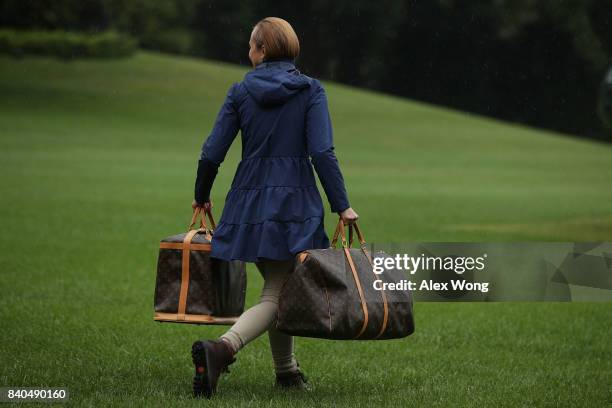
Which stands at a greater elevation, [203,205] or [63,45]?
[63,45]

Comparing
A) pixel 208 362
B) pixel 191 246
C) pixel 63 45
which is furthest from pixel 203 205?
pixel 63 45

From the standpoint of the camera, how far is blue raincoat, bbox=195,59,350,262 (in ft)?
18.2

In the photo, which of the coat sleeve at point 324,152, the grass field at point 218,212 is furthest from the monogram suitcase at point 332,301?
the grass field at point 218,212

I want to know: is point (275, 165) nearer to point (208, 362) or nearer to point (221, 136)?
point (221, 136)

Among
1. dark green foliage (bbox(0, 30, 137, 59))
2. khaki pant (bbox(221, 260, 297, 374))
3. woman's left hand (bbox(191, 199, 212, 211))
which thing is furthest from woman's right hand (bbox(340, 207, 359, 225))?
dark green foliage (bbox(0, 30, 137, 59))

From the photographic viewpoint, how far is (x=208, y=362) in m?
5.49

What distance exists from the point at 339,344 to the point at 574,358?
1.50 metres

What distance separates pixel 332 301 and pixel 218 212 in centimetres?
1310

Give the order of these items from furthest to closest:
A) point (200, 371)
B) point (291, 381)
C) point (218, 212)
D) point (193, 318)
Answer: point (218, 212), point (291, 381), point (193, 318), point (200, 371)

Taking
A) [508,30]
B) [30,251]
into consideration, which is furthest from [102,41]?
[30,251]

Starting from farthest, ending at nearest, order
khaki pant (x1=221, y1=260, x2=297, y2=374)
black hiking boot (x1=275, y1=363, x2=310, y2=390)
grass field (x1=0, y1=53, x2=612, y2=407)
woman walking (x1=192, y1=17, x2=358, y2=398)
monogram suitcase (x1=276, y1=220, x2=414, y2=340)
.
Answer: grass field (x1=0, y1=53, x2=612, y2=407), black hiking boot (x1=275, y1=363, x2=310, y2=390), khaki pant (x1=221, y1=260, x2=297, y2=374), woman walking (x1=192, y1=17, x2=358, y2=398), monogram suitcase (x1=276, y1=220, x2=414, y2=340)

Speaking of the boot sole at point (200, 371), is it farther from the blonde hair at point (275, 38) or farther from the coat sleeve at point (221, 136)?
the blonde hair at point (275, 38)

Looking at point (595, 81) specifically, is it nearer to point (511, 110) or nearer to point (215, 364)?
point (511, 110)

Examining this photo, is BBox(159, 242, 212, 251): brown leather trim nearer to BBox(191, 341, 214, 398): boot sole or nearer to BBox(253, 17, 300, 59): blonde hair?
BBox(191, 341, 214, 398): boot sole
